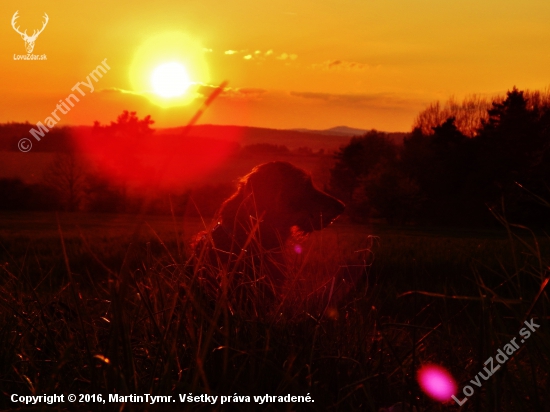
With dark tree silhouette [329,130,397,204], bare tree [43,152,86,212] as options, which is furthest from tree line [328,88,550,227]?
bare tree [43,152,86,212]

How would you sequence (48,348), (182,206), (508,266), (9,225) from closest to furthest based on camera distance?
(48,348) → (508,266) → (9,225) → (182,206)

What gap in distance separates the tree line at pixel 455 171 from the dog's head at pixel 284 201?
41.9m

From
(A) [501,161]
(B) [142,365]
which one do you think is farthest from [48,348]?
(A) [501,161]

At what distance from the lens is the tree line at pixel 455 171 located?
49250 mm

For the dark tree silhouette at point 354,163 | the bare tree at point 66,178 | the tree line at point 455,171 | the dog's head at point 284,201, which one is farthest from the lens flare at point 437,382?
the dark tree silhouette at point 354,163

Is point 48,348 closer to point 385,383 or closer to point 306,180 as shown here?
point 385,383

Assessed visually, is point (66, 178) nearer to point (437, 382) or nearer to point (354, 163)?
point (354, 163)

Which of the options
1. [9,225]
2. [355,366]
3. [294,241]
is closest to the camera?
[355,366]

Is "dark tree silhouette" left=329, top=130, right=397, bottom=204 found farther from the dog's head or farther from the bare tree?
the dog's head

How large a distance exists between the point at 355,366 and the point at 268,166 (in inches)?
112

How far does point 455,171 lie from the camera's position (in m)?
57.4

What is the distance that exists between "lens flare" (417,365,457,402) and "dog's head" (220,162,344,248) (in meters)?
2.13

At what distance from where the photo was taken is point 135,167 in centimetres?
5422

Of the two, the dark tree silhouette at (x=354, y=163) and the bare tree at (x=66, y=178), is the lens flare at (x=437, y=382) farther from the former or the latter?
the dark tree silhouette at (x=354, y=163)
